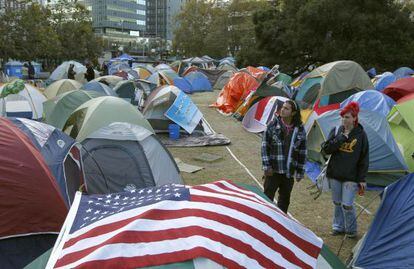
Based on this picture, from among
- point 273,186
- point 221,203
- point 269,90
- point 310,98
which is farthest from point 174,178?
point 310,98

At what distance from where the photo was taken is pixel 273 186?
5.68m

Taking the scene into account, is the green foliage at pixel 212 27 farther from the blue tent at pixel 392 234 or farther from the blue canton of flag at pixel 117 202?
the blue canton of flag at pixel 117 202

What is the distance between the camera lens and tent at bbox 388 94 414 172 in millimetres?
8430

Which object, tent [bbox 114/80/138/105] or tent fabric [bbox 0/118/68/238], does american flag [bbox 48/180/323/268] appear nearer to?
tent fabric [bbox 0/118/68/238]

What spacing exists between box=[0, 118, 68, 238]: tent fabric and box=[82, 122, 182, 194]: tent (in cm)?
162

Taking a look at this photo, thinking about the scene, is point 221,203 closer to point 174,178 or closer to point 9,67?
point 174,178

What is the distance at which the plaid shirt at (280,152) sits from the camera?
545cm

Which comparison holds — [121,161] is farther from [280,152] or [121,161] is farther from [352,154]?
[352,154]

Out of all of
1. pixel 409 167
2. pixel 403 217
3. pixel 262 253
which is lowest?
pixel 409 167

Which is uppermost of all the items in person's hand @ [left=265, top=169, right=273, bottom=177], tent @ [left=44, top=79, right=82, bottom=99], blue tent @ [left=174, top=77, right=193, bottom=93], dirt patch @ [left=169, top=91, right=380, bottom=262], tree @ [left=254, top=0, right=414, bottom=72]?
tree @ [left=254, top=0, right=414, bottom=72]

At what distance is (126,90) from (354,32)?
1320 centimetres

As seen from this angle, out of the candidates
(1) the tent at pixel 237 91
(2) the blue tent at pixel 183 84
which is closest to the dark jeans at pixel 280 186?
(1) the tent at pixel 237 91

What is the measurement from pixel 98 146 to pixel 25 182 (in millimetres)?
2176

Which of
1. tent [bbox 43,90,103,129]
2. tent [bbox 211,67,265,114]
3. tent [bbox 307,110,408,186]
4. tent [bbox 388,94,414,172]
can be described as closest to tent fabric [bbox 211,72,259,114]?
tent [bbox 211,67,265,114]
